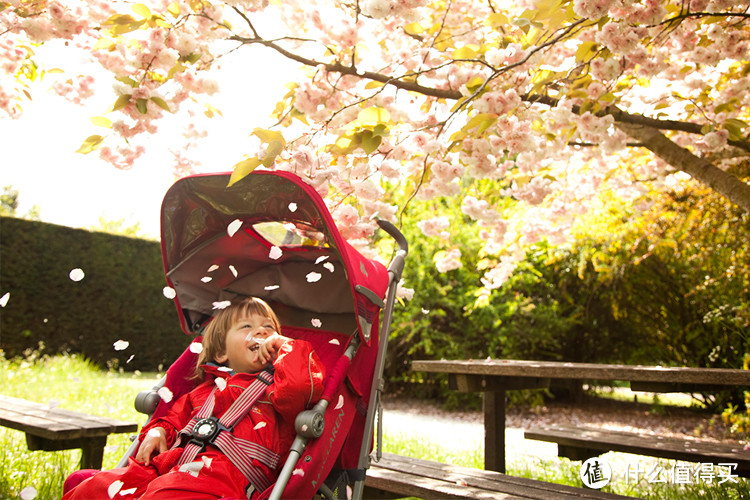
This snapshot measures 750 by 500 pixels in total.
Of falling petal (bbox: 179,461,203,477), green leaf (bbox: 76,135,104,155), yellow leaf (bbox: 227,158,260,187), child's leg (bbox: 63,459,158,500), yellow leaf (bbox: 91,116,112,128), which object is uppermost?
yellow leaf (bbox: 91,116,112,128)

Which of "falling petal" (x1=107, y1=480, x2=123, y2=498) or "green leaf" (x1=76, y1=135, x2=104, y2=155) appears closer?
"falling petal" (x1=107, y1=480, x2=123, y2=498)

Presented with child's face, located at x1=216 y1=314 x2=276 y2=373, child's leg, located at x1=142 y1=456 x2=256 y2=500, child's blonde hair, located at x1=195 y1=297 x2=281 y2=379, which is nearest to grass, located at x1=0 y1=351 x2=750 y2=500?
child's leg, located at x1=142 y1=456 x2=256 y2=500

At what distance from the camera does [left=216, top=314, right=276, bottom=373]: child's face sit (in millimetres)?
2232

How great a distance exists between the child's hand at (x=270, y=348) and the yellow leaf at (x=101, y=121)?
1039 mm

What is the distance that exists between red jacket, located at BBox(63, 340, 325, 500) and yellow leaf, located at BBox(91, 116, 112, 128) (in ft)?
3.40

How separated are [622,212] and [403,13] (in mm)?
4617

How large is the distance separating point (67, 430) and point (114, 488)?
45.5 inches

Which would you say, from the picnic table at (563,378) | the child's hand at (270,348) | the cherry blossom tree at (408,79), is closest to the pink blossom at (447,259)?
the cherry blossom tree at (408,79)

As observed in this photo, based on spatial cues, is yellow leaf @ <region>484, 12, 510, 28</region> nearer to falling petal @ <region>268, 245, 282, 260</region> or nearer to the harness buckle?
falling petal @ <region>268, 245, 282, 260</region>

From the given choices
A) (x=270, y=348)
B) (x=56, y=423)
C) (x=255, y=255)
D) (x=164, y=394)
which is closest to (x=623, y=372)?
(x=270, y=348)

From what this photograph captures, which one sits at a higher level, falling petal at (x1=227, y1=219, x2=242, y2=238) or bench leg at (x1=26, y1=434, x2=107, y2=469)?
falling petal at (x1=227, y1=219, x2=242, y2=238)

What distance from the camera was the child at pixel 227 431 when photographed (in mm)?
1617

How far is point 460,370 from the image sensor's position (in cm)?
293

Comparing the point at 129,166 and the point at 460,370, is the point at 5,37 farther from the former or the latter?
the point at 460,370
